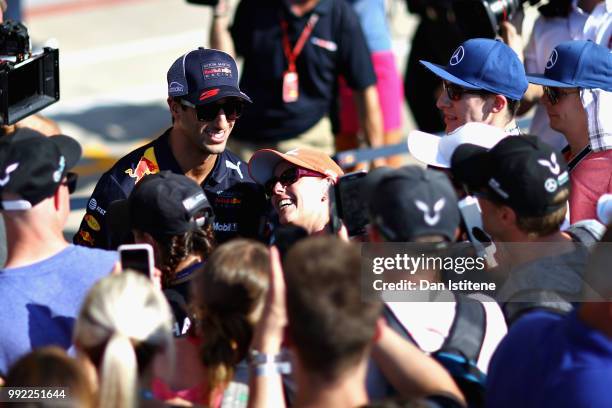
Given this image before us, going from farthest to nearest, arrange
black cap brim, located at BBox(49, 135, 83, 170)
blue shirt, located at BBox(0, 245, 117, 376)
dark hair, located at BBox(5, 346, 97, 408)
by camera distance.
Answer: black cap brim, located at BBox(49, 135, 83, 170) < blue shirt, located at BBox(0, 245, 117, 376) < dark hair, located at BBox(5, 346, 97, 408)

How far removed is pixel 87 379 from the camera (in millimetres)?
2676

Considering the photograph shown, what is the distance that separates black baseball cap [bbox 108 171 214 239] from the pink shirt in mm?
1575

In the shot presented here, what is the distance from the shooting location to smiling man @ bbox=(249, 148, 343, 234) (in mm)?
4234

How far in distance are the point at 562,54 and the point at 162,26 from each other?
30.9 feet

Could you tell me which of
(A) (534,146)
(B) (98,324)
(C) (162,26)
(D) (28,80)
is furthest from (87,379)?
(C) (162,26)

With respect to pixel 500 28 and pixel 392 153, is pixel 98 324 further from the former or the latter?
pixel 392 153

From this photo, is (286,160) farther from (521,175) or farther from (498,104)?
(521,175)

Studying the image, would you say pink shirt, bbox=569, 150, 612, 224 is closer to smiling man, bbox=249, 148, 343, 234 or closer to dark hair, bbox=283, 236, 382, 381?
smiling man, bbox=249, 148, 343, 234

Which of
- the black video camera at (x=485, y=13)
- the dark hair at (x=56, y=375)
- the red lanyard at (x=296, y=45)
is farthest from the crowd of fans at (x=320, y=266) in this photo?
the red lanyard at (x=296, y=45)

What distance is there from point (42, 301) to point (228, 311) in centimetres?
66

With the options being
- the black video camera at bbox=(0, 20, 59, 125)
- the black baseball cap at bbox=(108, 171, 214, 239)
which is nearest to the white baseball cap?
the black baseball cap at bbox=(108, 171, 214, 239)

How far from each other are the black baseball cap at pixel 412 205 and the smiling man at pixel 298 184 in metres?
0.90

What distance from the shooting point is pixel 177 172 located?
4543 millimetres

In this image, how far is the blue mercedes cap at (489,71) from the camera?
4.56 metres
